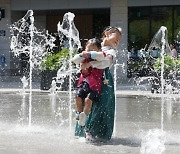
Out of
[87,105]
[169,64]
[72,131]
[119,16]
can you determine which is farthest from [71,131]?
[119,16]

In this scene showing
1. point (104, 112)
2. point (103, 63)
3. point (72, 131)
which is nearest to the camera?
point (103, 63)

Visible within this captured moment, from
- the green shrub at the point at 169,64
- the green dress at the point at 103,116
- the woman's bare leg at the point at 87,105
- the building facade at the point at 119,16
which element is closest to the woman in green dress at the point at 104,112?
the green dress at the point at 103,116

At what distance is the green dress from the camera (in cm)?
677

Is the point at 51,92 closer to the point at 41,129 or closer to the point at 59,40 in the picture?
the point at 41,129

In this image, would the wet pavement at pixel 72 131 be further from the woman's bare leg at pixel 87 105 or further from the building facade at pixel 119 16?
the building facade at pixel 119 16

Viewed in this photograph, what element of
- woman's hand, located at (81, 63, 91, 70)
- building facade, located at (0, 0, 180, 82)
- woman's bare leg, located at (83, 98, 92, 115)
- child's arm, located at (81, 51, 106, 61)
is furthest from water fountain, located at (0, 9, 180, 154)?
building facade, located at (0, 0, 180, 82)

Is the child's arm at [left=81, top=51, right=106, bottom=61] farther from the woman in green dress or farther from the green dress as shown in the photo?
the green dress

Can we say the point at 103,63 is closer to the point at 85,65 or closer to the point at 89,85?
the point at 85,65

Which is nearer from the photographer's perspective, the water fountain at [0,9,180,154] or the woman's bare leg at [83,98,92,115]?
the water fountain at [0,9,180,154]

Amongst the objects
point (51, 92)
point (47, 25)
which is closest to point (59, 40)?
point (47, 25)

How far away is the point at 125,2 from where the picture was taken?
25.4 m

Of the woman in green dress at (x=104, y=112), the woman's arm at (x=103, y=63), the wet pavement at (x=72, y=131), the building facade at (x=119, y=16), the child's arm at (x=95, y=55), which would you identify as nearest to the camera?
the wet pavement at (x=72, y=131)

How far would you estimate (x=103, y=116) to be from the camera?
22.2 ft

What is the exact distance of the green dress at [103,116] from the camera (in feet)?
22.2
